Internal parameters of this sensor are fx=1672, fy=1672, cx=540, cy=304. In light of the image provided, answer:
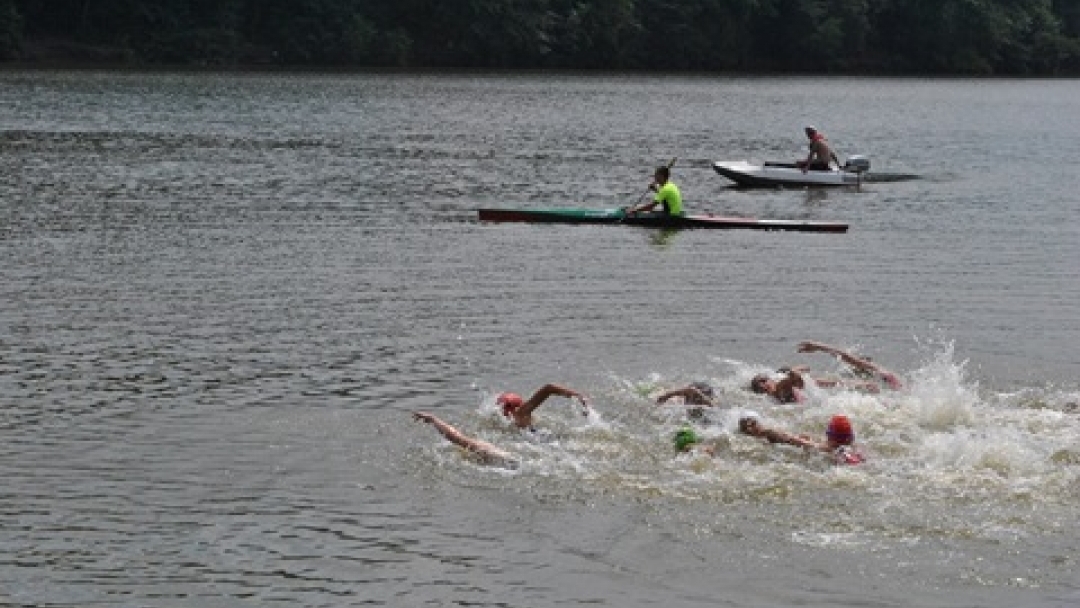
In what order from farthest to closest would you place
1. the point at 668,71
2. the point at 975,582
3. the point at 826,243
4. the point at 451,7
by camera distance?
the point at 668,71 → the point at 451,7 → the point at 826,243 → the point at 975,582

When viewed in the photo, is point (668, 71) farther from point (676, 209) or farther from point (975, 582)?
point (975, 582)

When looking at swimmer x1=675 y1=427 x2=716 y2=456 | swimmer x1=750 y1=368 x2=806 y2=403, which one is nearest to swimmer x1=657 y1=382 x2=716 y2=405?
swimmer x1=750 y1=368 x2=806 y2=403

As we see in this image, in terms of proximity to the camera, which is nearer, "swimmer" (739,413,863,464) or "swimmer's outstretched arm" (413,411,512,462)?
"swimmer's outstretched arm" (413,411,512,462)

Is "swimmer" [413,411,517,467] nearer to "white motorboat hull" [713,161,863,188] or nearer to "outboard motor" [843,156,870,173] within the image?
"white motorboat hull" [713,161,863,188]

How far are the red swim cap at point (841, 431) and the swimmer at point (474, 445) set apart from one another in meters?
3.90

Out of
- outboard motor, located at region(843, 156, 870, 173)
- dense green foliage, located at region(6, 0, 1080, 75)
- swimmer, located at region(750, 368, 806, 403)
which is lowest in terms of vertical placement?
swimmer, located at region(750, 368, 806, 403)

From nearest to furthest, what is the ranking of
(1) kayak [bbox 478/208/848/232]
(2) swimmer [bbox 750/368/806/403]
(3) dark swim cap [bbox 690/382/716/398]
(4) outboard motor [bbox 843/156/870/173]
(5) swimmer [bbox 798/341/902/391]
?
(3) dark swim cap [bbox 690/382/716/398] < (2) swimmer [bbox 750/368/806/403] < (5) swimmer [bbox 798/341/902/391] < (1) kayak [bbox 478/208/848/232] < (4) outboard motor [bbox 843/156/870/173]

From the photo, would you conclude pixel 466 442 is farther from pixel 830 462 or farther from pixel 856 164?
pixel 856 164

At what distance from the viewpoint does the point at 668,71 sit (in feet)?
389

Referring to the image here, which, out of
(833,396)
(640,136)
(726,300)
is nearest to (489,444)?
(833,396)

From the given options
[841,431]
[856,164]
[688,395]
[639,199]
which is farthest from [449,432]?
[856,164]

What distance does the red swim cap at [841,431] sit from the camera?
2027 centimetres

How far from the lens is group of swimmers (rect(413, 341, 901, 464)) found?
798 inches

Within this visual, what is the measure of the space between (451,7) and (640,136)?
1775 inches
